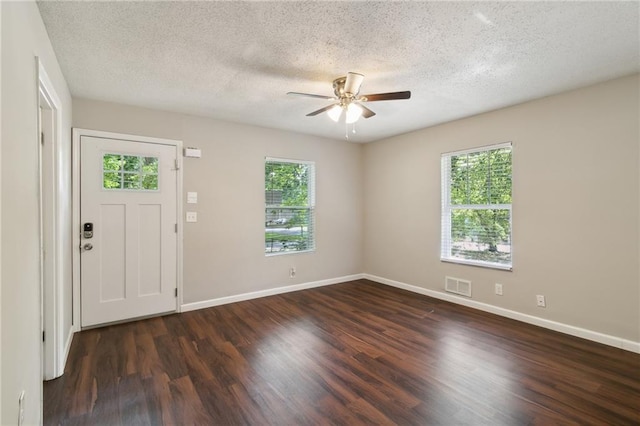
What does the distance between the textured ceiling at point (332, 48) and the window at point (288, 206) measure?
4.73 feet

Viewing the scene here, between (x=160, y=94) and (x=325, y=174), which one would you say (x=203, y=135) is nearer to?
(x=160, y=94)

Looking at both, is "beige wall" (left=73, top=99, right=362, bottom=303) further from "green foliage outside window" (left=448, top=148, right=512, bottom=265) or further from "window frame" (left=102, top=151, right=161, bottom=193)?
"green foliage outside window" (left=448, top=148, right=512, bottom=265)

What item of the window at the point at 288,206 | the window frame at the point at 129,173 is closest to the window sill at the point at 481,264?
the window at the point at 288,206

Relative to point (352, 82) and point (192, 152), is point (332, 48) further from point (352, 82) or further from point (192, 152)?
point (192, 152)

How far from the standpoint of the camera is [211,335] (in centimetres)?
311

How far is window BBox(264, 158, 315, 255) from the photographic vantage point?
4574mm

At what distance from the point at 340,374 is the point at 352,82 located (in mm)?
2351

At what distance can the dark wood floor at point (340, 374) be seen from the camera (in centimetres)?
192

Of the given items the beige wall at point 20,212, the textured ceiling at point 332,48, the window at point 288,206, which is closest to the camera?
the beige wall at point 20,212

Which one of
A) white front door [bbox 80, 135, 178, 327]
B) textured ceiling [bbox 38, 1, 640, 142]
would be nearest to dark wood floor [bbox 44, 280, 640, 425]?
white front door [bbox 80, 135, 178, 327]

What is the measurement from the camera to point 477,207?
392cm

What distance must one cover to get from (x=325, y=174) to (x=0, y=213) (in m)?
4.20

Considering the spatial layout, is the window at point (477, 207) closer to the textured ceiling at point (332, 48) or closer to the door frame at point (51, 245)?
the textured ceiling at point (332, 48)

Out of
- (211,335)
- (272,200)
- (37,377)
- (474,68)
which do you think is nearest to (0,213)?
(37,377)
